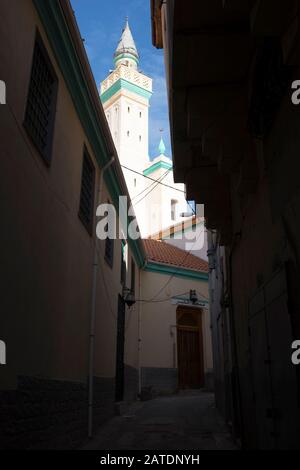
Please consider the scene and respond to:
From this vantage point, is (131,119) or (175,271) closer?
(175,271)

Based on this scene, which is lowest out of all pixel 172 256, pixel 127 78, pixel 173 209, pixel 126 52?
pixel 172 256

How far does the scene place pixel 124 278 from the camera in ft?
40.8

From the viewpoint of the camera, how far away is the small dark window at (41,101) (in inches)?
197

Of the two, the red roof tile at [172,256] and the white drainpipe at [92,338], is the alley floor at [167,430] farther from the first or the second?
the red roof tile at [172,256]

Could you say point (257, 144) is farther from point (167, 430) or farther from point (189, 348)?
point (189, 348)

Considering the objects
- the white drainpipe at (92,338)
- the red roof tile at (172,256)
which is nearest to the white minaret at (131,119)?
the red roof tile at (172,256)

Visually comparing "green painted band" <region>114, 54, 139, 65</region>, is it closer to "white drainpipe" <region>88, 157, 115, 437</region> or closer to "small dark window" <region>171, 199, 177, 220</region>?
"small dark window" <region>171, 199, 177, 220</region>

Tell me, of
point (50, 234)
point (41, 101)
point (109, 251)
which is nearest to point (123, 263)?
point (109, 251)

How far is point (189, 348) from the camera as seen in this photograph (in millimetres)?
16516

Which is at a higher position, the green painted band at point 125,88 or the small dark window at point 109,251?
the green painted band at point 125,88

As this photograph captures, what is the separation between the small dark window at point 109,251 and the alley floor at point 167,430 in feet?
11.3

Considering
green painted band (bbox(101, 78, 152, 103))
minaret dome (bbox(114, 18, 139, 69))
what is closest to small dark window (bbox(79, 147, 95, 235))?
green painted band (bbox(101, 78, 152, 103))

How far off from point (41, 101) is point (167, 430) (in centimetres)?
627
